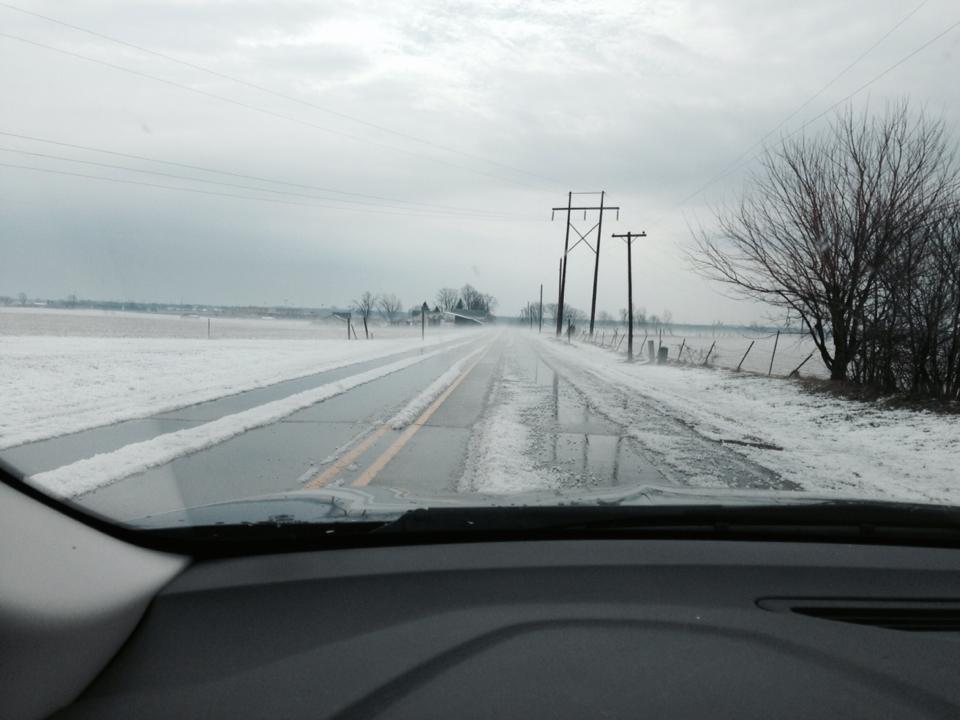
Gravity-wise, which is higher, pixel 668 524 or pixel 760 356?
pixel 668 524

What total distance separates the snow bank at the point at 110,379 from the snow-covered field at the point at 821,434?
23.7 feet

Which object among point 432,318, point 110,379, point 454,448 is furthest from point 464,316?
point 454,448

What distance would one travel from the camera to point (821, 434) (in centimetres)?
1082

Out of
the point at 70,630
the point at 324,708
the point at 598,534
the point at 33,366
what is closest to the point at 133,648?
the point at 70,630

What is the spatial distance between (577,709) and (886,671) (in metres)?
0.90

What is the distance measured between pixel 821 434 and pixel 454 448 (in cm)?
598

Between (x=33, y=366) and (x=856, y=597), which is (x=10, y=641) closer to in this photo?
(x=856, y=597)

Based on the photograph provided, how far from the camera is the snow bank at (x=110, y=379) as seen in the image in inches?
379

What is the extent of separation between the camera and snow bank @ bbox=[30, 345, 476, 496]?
5973mm

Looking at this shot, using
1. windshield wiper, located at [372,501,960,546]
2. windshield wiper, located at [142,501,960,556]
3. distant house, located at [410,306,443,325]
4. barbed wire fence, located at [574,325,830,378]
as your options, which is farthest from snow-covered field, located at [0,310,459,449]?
distant house, located at [410,306,443,325]

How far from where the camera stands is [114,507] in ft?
16.7

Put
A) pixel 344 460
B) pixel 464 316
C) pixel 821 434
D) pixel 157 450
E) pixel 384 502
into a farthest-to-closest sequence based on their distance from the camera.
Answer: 1. pixel 464 316
2. pixel 821 434
3. pixel 157 450
4. pixel 344 460
5. pixel 384 502

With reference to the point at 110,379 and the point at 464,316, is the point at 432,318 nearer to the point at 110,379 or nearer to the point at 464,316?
the point at 464,316

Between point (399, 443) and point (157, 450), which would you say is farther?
point (399, 443)
